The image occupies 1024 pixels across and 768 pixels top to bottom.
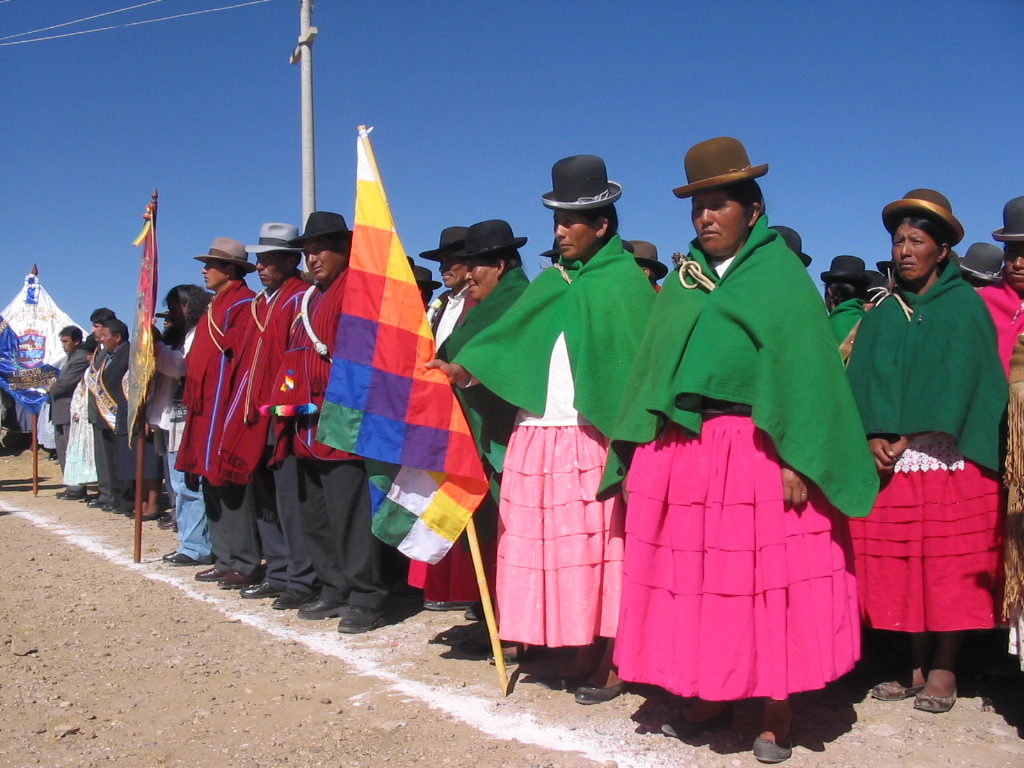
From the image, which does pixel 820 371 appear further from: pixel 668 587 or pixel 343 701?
pixel 343 701

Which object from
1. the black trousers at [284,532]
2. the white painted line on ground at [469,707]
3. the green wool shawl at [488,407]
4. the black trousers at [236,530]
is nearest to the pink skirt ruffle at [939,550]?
the white painted line on ground at [469,707]

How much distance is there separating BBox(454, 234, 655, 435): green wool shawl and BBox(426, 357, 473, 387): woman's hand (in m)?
0.06

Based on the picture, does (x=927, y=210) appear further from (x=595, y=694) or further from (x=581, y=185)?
(x=595, y=694)

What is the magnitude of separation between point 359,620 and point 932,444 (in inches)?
130

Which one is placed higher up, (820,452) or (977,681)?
(820,452)

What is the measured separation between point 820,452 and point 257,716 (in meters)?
2.60

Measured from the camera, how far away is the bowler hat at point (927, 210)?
13.4 feet

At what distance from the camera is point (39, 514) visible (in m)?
11.7

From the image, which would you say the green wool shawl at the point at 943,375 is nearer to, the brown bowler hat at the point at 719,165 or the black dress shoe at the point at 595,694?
the brown bowler hat at the point at 719,165

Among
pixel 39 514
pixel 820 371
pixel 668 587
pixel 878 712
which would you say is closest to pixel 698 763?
pixel 668 587

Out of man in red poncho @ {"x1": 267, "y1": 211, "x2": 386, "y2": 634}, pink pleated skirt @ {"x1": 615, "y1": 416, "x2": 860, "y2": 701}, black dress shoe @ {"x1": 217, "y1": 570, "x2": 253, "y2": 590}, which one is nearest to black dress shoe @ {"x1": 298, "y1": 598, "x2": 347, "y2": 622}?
man in red poncho @ {"x1": 267, "y1": 211, "x2": 386, "y2": 634}

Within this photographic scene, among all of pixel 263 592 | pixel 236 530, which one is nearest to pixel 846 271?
pixel 263 592

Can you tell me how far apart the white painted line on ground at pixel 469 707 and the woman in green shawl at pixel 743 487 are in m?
0.31

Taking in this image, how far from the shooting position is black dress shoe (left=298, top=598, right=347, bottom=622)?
5.97 metres
